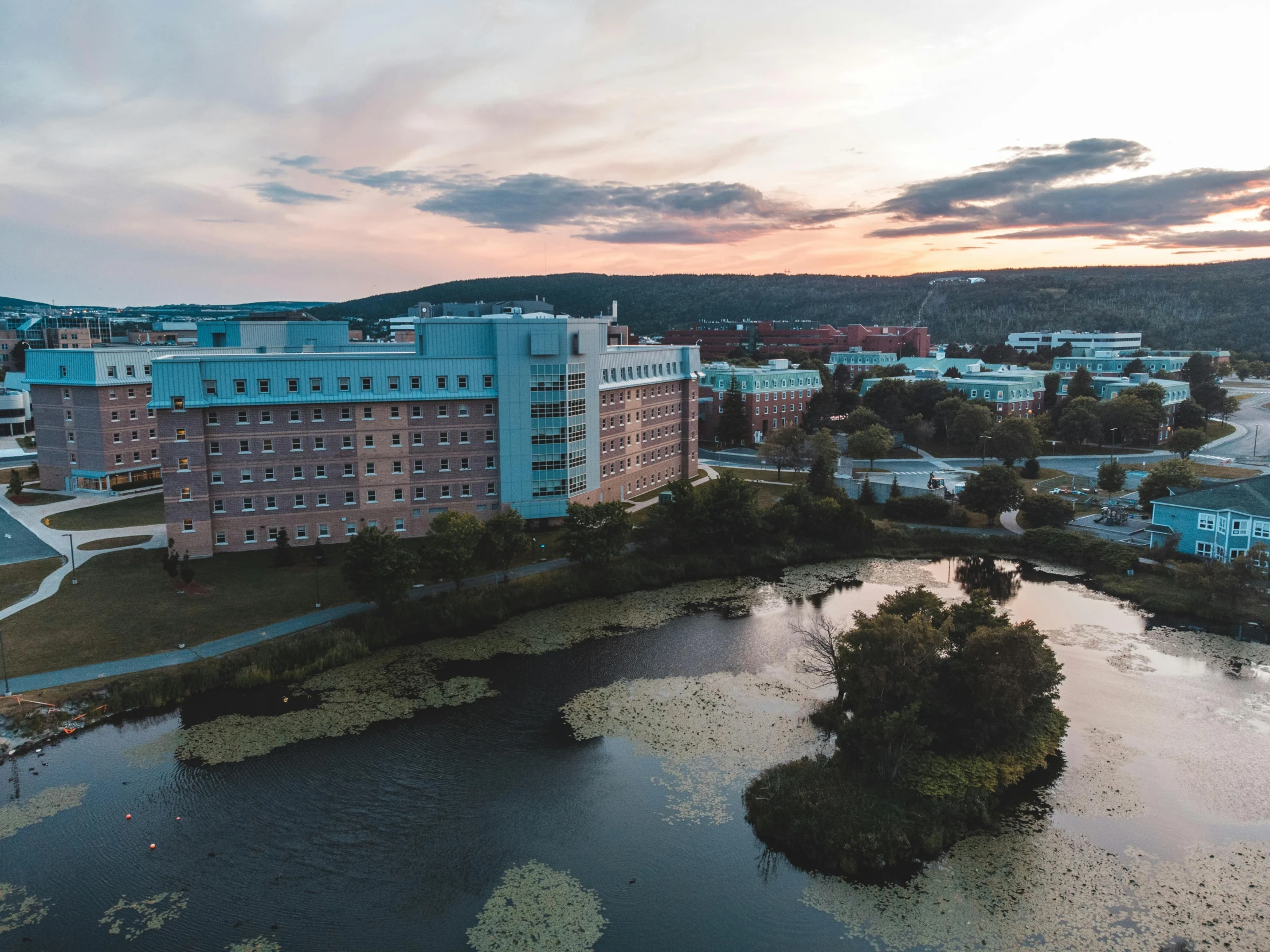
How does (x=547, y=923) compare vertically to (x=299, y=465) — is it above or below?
below

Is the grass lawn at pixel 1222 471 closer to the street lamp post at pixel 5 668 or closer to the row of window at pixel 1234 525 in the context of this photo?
the row of window at pixel 1234 525

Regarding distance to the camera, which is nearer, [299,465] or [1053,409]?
[299,465]

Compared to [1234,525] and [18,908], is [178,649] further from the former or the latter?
[1234,525]

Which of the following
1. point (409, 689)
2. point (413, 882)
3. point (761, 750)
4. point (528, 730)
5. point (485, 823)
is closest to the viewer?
point (413, 882)

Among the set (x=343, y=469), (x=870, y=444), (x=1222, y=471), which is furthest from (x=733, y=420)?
(x=343, y=469)

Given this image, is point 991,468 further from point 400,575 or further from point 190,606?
point 190,606

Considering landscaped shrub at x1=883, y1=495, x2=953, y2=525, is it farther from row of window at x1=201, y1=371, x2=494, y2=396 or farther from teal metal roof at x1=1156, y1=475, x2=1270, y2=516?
row of window at x1=201, y1=371, x2=494, y2=396

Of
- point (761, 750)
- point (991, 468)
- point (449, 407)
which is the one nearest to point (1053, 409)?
point (991, 468)
